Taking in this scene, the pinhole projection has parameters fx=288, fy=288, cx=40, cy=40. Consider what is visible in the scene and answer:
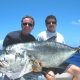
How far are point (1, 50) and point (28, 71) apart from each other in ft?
1.80

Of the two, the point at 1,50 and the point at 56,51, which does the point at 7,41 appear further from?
the point at 56,51

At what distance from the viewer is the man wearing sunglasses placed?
16.1ft

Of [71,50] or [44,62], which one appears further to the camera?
[71,50]

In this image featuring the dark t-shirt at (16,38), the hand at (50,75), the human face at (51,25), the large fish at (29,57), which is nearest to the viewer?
the large fish at (29,57)

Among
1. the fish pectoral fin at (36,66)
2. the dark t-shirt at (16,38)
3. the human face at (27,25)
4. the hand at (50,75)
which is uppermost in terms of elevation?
the human face at (27,25)

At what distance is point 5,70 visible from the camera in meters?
4.53

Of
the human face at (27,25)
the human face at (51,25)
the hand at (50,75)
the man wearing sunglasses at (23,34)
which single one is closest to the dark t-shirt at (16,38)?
the man wearing sunglasses at (23,34)

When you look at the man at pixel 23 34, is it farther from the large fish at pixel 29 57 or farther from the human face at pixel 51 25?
the human face at pixel 51 25

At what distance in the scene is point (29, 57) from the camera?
14.9ft

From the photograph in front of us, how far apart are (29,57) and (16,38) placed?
1.83 ft

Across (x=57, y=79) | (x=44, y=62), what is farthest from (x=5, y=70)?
(x=57, y=79)

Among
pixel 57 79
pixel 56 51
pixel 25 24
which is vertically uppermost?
pixel 25 24

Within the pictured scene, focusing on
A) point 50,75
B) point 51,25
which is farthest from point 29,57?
point 51,25

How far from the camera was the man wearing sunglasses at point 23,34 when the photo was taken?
4.90 metres
